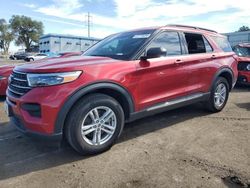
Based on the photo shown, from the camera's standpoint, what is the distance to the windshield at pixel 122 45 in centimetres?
432

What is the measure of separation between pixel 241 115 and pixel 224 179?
307 cm

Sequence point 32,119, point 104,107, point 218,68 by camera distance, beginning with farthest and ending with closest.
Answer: point 218,68 → point 104,107 → point 32,119

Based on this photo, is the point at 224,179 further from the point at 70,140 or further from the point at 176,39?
the point at 176,39

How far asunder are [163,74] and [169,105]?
592mm

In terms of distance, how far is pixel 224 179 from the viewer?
316cm

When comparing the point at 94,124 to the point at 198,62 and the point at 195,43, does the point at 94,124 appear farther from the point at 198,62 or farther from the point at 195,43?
the point at 195,43

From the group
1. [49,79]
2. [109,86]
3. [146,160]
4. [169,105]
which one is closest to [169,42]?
[169,105]

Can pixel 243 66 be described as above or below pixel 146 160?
above

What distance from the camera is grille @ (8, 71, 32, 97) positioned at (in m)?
3.56

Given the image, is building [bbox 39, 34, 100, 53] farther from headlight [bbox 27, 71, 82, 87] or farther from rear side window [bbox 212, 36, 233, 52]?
headlight [bbox 27, 71, 82, 87]

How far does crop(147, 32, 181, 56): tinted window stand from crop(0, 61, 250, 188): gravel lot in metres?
1.37

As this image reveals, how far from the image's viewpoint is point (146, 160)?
3668 mm

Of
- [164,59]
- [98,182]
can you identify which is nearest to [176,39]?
[164,59]

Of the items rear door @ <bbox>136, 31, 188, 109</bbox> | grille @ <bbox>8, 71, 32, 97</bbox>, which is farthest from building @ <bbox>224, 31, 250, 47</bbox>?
grille @ <bbox>8, 71, 32, 97</bbox>
